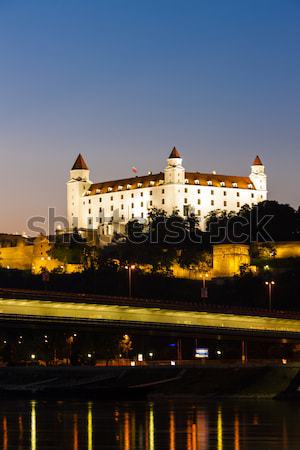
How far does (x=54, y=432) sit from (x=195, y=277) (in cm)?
12702

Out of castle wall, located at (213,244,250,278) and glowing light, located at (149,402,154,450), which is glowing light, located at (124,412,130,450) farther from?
castle wall, located at (213,244,250,278)

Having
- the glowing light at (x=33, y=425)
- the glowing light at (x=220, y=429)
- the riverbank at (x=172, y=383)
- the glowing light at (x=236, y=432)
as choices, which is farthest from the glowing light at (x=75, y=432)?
the riverbank at (x=172, y=383)

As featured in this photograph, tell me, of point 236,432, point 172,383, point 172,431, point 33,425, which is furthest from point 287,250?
point 236,432

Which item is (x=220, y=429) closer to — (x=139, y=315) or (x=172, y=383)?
(x=172, y=383)

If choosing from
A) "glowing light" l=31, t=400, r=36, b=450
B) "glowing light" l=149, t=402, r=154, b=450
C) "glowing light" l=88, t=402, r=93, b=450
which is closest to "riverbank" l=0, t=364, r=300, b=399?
"glowing light" l=31, t=400, r=36, b=450

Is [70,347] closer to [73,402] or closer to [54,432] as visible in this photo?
[73,402]

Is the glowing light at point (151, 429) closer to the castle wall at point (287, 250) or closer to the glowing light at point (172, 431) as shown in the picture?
the glowing light at point (172, 431)

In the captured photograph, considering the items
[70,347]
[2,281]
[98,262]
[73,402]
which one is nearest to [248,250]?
[98,262]

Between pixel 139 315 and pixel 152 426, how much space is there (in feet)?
119

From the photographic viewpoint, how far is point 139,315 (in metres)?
99.8

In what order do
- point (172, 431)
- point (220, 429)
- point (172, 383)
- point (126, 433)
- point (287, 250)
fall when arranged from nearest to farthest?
point (126, 433) → point (172, 431) → point (220, 429) → point (172, 383) → point (287, 250)

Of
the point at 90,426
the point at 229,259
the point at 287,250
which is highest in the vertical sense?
the point at 287,250

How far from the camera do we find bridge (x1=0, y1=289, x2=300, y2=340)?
91.6 m

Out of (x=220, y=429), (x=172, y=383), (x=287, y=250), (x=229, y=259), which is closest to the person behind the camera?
(x=220, y=429)
